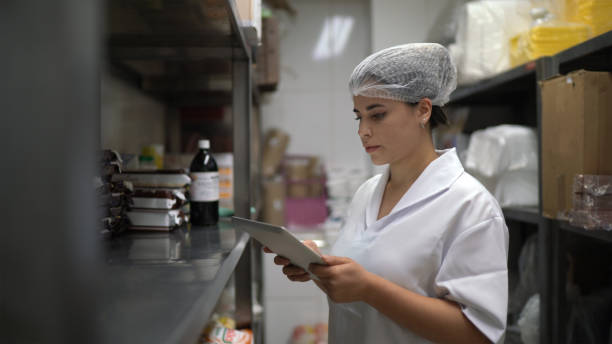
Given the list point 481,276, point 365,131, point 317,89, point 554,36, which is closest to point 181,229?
point 365,131

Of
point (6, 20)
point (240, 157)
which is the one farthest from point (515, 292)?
point (6, 20)

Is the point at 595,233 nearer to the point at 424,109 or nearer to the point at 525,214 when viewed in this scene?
the point at 525,214

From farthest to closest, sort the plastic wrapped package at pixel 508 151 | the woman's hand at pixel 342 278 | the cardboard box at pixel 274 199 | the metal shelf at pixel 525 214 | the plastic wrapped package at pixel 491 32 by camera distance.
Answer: the cardboard box at pixel 274 199 → the plastic wrapped package at pixel 491 32 → the plastic wrapped package at pixel 508 151 → the metal shelf at pixel 525 214 → the woman's hand at pixel 342 278

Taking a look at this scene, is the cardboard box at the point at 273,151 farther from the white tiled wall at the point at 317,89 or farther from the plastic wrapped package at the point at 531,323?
the plastic wrapped package at the point at 531,323

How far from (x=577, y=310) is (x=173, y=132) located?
98.7 inches

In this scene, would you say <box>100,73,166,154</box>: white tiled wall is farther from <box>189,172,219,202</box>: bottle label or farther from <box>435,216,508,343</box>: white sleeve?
<box>435,216,508,343</box>: white sleeve

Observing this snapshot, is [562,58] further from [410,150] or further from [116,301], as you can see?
[116,301]

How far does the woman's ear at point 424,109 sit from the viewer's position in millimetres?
1259

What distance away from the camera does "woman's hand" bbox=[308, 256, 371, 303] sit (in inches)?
→ 39.7

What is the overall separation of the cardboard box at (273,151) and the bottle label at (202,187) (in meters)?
1.97

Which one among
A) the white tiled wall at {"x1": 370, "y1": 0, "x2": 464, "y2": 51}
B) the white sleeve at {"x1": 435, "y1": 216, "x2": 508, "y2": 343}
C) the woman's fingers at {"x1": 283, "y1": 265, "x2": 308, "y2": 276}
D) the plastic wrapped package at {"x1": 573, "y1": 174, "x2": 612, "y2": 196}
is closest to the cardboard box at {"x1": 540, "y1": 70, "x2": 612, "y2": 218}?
the plastic wrapped package at {"x1": 573, "y1": 174, "x2": 612, "y2": 196}

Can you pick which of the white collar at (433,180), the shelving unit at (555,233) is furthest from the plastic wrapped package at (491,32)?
the white collar at (433,180)

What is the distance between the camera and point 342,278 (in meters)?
1.01

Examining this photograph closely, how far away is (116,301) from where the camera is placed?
1.93ft
